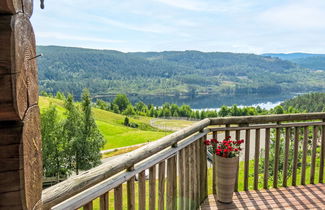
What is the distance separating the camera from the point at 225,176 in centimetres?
334

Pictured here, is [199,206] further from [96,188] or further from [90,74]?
[90,74]

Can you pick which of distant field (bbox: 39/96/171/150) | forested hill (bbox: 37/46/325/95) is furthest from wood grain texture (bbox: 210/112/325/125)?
forested hill (bbox: 37/46/325/95)

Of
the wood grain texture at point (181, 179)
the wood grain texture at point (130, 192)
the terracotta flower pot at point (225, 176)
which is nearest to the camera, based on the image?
the wood grain texture at point (130, 192)

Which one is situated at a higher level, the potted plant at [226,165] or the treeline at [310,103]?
the potted plant at [226,165]

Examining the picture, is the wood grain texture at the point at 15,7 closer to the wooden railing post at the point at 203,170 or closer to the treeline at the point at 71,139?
the wooden railing post at the point at 203,170

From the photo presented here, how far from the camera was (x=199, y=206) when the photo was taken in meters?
3.30

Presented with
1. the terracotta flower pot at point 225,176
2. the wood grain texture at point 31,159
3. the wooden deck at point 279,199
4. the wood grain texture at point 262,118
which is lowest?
the wooden deck at point 279,199

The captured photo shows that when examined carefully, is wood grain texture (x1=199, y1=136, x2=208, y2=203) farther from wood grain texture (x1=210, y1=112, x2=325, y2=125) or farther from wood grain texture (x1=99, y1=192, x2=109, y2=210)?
wood grain texture (x1=99, y1=192, x2=109, y2=210)

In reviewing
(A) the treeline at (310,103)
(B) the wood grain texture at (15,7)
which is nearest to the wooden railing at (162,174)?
(B) the wood grain texture at (15,7)

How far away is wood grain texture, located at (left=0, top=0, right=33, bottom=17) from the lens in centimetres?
66

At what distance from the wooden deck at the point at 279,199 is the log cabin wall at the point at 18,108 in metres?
2.85

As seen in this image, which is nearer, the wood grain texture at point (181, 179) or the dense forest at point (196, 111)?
the wood grain texture at point (181, 179)

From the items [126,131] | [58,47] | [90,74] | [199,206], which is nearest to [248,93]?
[90,74]

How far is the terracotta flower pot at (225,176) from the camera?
330 centimetres
